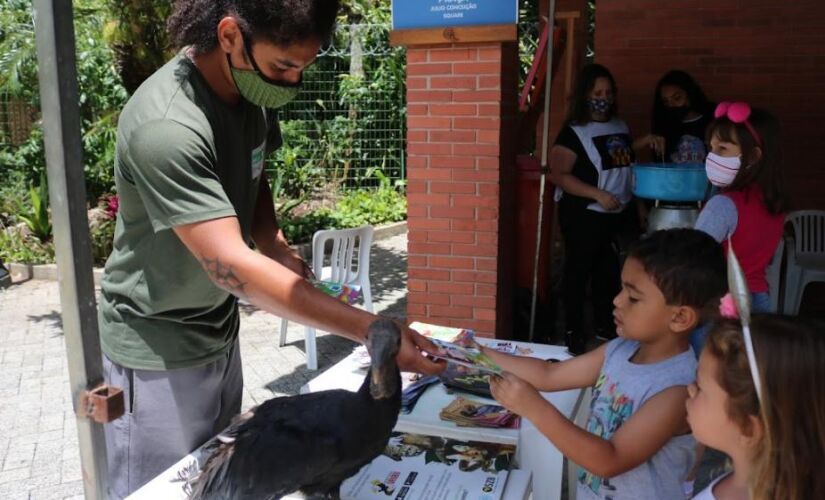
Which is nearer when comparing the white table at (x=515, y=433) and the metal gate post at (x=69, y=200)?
the metal gate post at (x=69, y=200)

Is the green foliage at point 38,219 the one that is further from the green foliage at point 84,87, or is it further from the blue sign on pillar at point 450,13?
the blue sign on pillar at point 450,13

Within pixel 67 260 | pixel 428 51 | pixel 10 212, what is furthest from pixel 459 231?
pixel 10 212

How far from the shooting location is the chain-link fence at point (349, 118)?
37.2 feet

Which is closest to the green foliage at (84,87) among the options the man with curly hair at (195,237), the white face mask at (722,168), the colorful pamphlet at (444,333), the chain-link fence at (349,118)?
the chain-link fence at (349,118)

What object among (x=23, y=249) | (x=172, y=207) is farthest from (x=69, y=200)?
(x=23, y=249)

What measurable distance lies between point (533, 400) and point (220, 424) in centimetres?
88

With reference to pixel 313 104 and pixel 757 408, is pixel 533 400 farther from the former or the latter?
pixel 313 104

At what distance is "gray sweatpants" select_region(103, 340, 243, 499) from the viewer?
1833 mm

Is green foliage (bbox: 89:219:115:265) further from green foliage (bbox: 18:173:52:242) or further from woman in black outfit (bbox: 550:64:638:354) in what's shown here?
woman in black outfit (bbox: 550:64:638:354)

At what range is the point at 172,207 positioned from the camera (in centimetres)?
156

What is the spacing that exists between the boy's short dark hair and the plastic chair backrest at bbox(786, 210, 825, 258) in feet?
A: 13.7

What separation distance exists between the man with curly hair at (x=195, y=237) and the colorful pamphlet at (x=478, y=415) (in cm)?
58

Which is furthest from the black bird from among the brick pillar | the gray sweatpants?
the brick pillar

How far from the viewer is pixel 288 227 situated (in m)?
9.33
